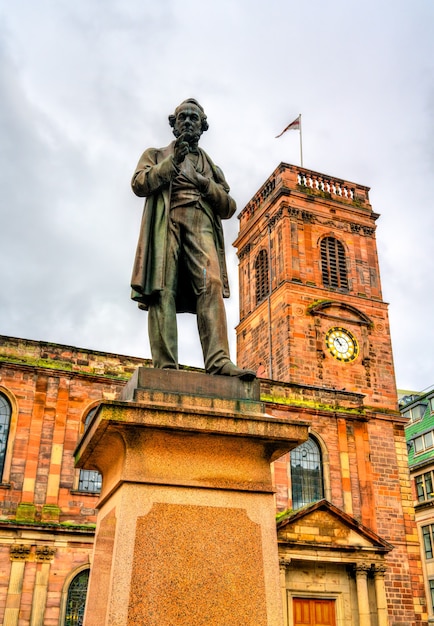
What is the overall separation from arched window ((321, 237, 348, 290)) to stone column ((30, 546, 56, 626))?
2085 centimetres

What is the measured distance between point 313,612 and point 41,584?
355 inches

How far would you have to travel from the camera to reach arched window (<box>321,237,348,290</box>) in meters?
37.5

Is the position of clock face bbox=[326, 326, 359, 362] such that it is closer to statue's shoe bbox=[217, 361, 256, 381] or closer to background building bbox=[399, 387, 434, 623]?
background building bbox=[399, 387, 434, 623]

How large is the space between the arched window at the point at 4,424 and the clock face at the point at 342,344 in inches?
663

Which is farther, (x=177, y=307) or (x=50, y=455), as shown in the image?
(x=50, y=455)

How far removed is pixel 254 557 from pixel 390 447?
90.2 ft

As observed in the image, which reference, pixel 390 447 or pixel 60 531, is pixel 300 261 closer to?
pixel 390 447

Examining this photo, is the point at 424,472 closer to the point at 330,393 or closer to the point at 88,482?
the point at 330,393

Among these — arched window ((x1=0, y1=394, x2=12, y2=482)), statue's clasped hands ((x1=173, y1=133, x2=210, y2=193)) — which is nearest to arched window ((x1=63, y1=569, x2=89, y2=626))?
arched window ((x1=0, y1=394, x2=12, y2=482))

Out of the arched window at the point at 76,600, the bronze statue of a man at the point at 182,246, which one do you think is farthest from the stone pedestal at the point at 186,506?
the arched window at the point at 76,600

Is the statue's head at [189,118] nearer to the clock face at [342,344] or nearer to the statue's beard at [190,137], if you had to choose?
the statue's beard at [190,137]

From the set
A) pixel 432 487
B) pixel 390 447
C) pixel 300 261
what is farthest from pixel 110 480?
pixel 432 487

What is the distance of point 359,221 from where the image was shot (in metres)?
39.9

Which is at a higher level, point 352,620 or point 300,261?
point 300,261
